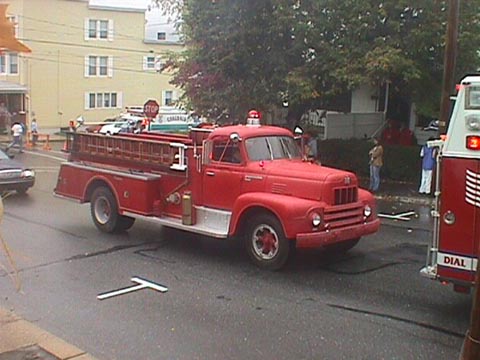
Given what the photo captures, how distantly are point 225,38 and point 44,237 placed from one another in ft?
33.0

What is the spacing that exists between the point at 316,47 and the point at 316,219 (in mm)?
11628

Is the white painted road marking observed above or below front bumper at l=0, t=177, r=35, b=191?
below

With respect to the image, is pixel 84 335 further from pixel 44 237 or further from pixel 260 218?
pixel 44 237

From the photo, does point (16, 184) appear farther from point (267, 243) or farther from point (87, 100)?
point (87, 100)

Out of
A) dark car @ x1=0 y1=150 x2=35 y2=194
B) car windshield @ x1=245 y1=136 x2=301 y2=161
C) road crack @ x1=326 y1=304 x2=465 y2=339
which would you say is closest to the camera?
road crack @ x1=326 y1=304 x2=465 y2=339

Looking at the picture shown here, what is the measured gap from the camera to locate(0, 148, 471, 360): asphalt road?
22.7ft

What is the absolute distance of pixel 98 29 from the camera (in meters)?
50.4

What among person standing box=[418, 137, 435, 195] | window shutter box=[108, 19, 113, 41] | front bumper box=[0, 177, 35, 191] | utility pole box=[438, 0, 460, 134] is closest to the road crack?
utility pole box=[438, 0, 460, 134]

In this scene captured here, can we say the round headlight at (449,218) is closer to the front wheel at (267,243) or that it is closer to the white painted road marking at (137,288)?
the front wheel at (267,243)

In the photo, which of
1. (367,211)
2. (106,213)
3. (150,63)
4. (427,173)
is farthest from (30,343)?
(150,63)

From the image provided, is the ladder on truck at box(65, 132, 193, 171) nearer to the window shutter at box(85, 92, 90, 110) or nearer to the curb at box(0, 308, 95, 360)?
the curb at box(0, 308, 95, 360)

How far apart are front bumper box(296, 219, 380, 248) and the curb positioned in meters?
3.92

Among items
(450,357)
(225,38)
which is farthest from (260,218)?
(225,38)

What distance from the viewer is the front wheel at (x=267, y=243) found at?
32.1 ft
